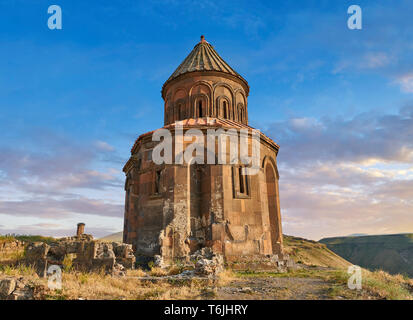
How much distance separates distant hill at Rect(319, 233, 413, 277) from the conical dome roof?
46.0m

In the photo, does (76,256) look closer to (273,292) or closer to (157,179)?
(157,179)

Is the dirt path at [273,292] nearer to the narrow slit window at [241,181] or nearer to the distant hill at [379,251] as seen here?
the narrow slit window at [241,181]

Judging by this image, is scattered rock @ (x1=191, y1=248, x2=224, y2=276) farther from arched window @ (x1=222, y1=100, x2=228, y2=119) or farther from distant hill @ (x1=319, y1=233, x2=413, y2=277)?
distant hill @ (x1=319, y1=233, x2=413, y2=277)

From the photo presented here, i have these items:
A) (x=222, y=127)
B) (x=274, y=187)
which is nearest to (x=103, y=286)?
(x=222, y=127)

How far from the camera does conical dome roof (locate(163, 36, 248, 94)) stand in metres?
14.9

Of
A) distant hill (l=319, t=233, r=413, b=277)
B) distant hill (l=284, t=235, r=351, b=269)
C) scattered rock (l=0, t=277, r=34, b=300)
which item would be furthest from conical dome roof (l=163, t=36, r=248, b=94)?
distant hill (l=319, t=233, r=413, b=277)

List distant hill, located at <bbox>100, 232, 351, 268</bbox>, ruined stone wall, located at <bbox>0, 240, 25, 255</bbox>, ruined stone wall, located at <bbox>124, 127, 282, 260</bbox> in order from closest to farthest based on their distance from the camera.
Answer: ruined stone wall, located at <bbox>124, 127, 282, 260</bbox> < ruined stone wall, located at <bbox>0, 240, 25, 255</bbox> < distant hill, located at <bbox>100, 232, 351, 268</bbox>

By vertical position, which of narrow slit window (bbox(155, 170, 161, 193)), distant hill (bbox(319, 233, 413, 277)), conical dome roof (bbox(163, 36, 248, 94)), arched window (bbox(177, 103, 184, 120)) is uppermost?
conical dome roof (bbox(163, 36, 248, 94))

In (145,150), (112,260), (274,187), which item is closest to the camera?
(112,260)

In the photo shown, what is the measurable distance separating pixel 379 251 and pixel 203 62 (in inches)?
2119

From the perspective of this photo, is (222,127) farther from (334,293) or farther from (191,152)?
(334,293)

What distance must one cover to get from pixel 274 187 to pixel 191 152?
5.09m

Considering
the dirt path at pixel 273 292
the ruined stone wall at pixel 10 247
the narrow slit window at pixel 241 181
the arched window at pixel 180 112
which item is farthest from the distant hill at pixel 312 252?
the ruined stone wall at pixel 10 247

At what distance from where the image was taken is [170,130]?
1188 centimetres
